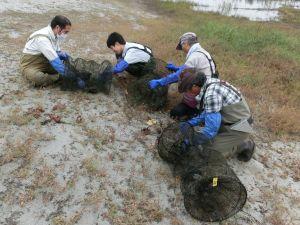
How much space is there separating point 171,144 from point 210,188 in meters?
0.93

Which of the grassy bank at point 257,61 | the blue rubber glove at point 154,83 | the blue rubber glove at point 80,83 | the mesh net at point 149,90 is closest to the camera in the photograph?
the blue rubber glove at point 154,83

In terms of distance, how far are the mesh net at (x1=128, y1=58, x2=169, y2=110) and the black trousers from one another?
36 centimetres

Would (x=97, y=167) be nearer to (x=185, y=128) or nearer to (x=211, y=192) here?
(x=185, y=128)

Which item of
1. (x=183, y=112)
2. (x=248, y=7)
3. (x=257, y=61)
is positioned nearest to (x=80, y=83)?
(x=183, y=112)

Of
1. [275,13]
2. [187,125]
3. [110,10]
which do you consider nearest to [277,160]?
[187,125]

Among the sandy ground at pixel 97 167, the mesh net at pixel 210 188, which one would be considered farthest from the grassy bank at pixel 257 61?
the mesh net at pixel 210 188

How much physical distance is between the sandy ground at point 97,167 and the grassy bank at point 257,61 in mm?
868

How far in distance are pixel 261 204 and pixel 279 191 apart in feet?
1.55

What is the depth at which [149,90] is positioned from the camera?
6.25m

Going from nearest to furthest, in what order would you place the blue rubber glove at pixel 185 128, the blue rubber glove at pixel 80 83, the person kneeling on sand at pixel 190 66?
the blue rubber glove at pixel 185 128 → the person kneeling on sand at pixel 190 66 → the blue rubber glove at pixel 80 83

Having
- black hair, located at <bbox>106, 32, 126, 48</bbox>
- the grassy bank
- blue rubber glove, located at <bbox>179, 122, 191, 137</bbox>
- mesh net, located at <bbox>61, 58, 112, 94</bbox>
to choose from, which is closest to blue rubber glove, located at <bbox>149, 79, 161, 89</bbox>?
mesh net, located at <bbox>61, 58, 112, 94</bbox>

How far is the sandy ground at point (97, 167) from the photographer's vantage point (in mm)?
4211

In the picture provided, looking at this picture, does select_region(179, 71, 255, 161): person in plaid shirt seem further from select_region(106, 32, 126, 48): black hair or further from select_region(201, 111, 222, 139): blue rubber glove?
select_region(106, 32, 126, 48): black hair

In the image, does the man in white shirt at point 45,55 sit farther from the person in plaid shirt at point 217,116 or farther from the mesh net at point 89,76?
the person in plaid shirt at point 217,116
